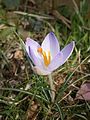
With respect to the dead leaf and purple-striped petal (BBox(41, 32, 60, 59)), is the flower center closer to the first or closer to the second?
purple-striped petal (BBox(41, 32, 60, 59))

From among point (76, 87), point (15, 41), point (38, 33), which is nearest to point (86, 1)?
point (38, 33)

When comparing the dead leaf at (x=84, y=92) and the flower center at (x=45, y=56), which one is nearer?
the flower center at (x=45, y=56)

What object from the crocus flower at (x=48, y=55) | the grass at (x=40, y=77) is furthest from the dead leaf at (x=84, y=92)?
the crocus flower at (x=48, y=55)

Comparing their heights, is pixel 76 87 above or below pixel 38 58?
below

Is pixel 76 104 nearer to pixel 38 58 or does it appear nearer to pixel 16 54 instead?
pixel 38 58

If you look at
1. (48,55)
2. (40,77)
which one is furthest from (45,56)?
(40,77)

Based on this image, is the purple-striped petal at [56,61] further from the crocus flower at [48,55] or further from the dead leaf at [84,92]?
the dead leaf at [84,92]
